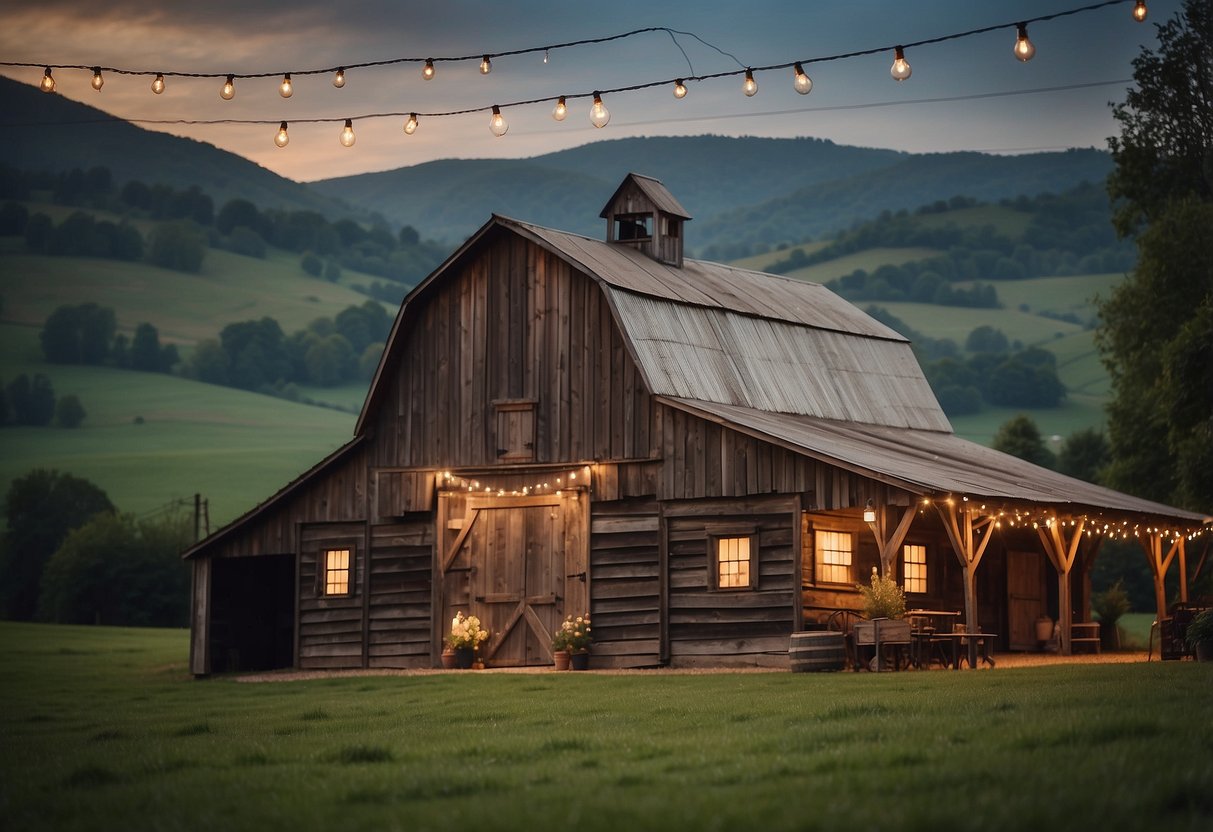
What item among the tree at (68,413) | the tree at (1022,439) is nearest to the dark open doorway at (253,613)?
the tree at (1022,439)

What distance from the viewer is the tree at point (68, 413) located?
130125mm

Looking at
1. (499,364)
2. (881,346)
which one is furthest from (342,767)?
(881,346)

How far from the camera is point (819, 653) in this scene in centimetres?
2595

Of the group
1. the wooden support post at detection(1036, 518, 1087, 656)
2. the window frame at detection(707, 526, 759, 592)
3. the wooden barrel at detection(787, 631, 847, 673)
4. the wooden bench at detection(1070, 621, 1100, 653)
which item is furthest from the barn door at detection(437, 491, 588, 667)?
the wooden bench at detection(1070, 621, 1100, 653)

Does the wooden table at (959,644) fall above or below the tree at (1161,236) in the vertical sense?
below

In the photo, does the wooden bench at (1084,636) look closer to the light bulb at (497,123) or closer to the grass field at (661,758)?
the grass field at (661,758)

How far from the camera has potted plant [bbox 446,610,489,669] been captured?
101 feet

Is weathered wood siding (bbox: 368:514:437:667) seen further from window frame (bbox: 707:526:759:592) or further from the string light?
the string light

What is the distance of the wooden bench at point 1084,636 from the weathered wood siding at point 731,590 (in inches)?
279

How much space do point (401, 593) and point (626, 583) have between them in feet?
16.7

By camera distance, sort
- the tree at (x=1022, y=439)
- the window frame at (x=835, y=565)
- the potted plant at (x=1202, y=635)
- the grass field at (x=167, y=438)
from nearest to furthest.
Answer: the potted plant at (x=1202, y=635) → the window frame at (x=835, y=565) → the tree at (x=1022, y=439) → the grass field at (x=167, y=438)

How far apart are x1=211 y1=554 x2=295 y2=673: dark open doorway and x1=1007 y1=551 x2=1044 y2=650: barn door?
48.9 ft

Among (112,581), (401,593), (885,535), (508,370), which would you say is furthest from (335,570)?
(112,581)

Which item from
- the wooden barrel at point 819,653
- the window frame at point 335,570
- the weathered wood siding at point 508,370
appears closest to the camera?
the wooden barrel at point 819,653
